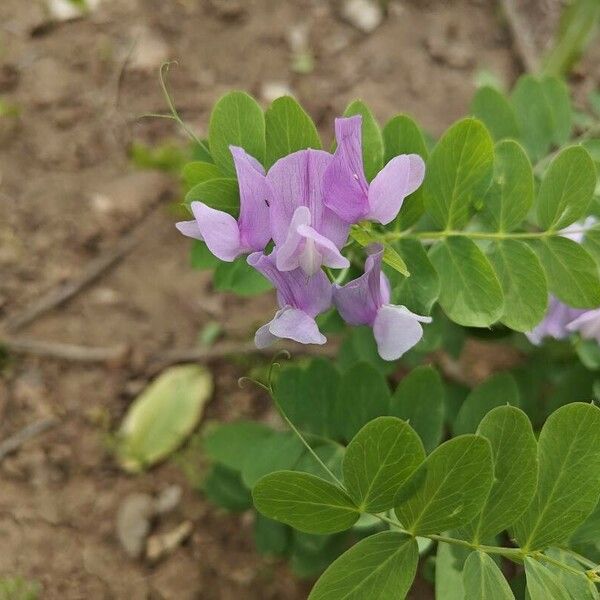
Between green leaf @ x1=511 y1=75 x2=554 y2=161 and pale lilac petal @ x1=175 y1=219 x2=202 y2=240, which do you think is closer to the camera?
pale lilac petal @ x1=175 y1=219 x2=202 y2=240

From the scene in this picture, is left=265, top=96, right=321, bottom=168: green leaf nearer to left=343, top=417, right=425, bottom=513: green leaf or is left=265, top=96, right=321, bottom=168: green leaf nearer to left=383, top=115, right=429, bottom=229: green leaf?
left=383, top=115, right=429, bottom=229: green leaf

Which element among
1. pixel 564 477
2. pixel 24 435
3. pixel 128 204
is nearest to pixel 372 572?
pixel 564 477

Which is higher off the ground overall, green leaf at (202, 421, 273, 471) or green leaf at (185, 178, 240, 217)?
green leaf at (185, 178, 240, 217)

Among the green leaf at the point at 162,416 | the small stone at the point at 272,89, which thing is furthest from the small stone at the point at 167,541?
the small stone at the point at 272,89

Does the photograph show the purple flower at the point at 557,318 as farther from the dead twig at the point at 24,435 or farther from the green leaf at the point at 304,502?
the dead twig at the point at 24,435

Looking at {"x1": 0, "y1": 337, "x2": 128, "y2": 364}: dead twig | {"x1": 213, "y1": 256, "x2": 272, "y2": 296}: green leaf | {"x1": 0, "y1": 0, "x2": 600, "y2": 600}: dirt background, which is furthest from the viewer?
{"x1": 0, "y1": 337, "x2": 128, "y2": 364}: dead twig

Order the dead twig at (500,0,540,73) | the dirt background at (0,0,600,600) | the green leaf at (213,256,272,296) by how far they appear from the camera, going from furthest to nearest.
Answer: the dead twig at (500,0,540,73), the dirt background at (0,0,600,600), the green leaf at (213,256,272,296)

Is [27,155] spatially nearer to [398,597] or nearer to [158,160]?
[158,160]

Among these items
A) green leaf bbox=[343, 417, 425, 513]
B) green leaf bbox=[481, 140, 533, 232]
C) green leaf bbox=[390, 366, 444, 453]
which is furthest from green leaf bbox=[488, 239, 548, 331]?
green leaf bbox=[343, 417, 425, 513]
